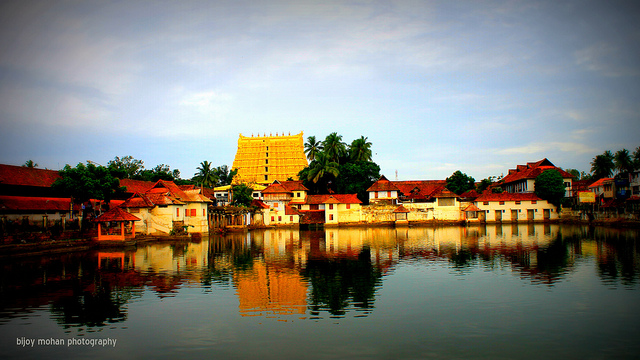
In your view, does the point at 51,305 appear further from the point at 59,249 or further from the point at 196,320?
the point at 59,249

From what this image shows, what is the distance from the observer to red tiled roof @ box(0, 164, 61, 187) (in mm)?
39656

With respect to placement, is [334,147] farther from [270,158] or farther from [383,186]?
[270,158]

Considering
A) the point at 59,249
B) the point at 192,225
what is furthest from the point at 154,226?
the point at 59,249

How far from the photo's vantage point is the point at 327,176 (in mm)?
77500

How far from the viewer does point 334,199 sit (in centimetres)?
6875

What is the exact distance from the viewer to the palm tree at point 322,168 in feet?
237

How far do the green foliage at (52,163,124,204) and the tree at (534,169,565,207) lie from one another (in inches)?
2281

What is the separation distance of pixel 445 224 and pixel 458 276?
46106 mm

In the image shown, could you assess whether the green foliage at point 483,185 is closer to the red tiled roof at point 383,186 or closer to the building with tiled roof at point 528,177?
the building with tiled roof at point 528,177

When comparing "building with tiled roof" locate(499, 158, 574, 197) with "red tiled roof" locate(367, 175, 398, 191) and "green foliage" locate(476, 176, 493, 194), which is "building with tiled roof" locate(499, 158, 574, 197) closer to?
"green foliage" locate(476, 176, 493, 194)

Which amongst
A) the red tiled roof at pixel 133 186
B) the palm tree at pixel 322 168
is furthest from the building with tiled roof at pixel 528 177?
the red tiled roof at pixel 133 186

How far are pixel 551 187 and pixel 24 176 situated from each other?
66.8 m

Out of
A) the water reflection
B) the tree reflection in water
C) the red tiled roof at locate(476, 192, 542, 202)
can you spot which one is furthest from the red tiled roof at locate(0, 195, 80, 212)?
the red tiled roof at locate(476, 192, 542, 202)

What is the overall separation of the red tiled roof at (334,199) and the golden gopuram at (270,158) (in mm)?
36386
